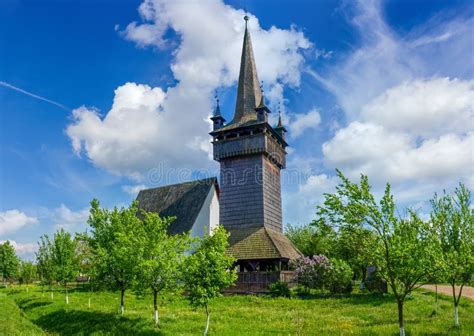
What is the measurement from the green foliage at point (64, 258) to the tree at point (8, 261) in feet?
127

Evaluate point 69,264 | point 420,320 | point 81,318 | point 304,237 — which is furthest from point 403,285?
point 304,237

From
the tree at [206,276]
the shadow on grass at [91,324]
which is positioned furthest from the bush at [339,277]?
the shadow on grass at [91,324]

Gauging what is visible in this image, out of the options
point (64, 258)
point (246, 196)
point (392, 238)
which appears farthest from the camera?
point (246, 196)

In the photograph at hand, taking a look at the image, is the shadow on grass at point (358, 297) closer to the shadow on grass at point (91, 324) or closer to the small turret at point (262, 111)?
the shadow on grass at point (91, 324)

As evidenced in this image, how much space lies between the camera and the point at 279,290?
1244 inches

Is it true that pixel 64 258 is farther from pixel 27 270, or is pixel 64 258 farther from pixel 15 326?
pixel 27 270

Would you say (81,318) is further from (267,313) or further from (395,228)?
(395,228)

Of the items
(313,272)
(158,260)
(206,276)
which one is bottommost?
(313,272)

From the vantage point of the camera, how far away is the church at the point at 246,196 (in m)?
35.9

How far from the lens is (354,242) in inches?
654

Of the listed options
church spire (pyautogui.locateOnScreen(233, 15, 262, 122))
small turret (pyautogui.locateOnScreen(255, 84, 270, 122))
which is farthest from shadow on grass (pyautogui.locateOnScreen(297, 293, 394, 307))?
church spire (pyautogui.locateOnScreen(233, 15, 262, 122))

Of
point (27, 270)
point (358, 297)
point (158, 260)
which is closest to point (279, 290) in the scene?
point (358, 297)

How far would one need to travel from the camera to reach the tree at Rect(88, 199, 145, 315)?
72.5ft

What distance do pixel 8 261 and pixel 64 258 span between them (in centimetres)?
4081
